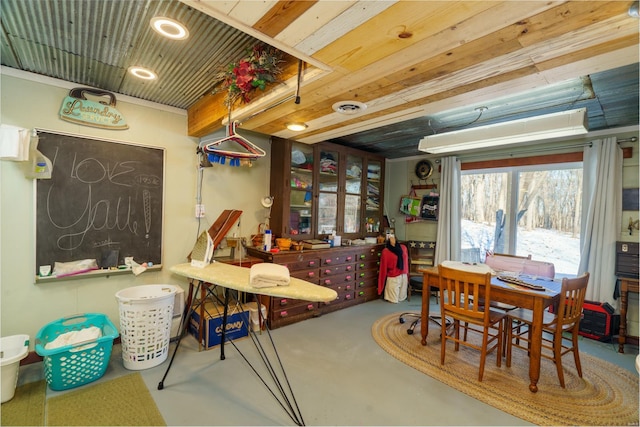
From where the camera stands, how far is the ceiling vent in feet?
7.48

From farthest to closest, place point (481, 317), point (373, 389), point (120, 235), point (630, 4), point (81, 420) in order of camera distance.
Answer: point (120, 235) < point (481, 317) < point (373, 389) < point (81, 420) < point (630, 4)

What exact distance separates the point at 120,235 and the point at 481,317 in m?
3.38

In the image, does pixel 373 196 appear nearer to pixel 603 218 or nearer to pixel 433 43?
pixel 603 218

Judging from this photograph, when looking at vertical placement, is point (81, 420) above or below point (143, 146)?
below

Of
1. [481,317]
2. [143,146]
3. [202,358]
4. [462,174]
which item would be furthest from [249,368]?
[462,174]

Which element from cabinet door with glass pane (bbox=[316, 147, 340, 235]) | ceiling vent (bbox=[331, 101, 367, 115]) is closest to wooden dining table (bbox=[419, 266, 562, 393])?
ceiling vent (bbox=[331, 101, 367, 115])

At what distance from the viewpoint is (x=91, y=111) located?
2.58 metres

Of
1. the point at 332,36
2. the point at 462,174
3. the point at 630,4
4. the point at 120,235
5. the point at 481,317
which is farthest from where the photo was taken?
the point at 462,174

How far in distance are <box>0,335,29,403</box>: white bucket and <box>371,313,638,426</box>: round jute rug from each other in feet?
9.51

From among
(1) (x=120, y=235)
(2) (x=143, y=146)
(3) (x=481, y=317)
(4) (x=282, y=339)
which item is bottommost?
(4) (x=282, y=339)

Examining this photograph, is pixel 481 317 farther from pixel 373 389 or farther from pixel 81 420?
pixel 81 420

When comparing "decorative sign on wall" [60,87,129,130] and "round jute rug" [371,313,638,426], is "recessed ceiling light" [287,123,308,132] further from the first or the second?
"round jute rug" [371,313,638,426]

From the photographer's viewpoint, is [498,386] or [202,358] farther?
[202,358]

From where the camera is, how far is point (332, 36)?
1426mm
